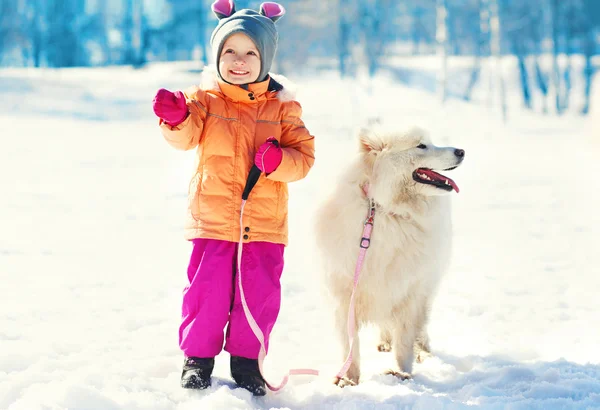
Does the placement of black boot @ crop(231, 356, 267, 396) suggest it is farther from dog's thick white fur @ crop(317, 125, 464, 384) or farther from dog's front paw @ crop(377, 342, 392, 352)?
dog's front paw @ crop(377, 342, 392, 352)

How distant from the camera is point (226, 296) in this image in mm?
2693

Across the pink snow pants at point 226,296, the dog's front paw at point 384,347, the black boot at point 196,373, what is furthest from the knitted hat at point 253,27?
the dog's front paw at point 384,347

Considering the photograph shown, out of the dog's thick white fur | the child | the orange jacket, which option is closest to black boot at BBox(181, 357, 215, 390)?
the child

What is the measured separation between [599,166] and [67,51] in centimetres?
2561

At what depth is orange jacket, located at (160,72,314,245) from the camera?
263cm

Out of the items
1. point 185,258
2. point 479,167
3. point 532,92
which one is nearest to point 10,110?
A: point 479,167

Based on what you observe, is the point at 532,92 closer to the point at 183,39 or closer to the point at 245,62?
the point at 183,39

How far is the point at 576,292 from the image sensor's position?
4.42m

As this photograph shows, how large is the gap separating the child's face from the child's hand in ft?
0.82

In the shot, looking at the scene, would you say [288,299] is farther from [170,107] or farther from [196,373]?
[170,107]

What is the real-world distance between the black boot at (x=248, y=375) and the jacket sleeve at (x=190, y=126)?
1009 millimetres

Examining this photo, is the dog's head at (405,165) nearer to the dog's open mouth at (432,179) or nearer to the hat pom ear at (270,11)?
the dog's open mouth at (432,179)

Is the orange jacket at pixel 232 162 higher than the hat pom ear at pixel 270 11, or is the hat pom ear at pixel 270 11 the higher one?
the hat pom ear at pixel 270 11

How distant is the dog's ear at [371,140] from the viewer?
2.81 m
